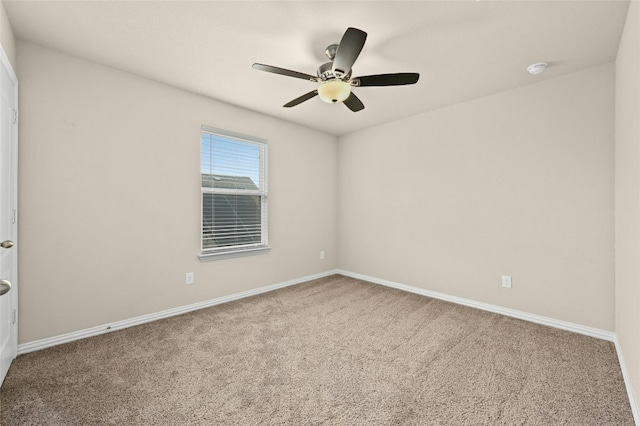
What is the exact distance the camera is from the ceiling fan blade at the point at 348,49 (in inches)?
64.2

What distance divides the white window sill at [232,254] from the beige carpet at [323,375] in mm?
657

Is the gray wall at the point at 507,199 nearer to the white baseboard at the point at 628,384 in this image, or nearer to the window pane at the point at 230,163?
the white baseboard at the point at 628,384

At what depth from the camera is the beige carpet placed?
1.55 m

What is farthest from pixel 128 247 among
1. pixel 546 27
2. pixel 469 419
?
pixel 546 27

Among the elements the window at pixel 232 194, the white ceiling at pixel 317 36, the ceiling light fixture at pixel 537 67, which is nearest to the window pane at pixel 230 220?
the window at pixel 232 194

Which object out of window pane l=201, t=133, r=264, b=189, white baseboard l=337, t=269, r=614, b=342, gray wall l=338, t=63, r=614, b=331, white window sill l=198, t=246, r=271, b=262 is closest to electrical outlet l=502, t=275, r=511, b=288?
gray wall l=338, t=63, r=614, b=331

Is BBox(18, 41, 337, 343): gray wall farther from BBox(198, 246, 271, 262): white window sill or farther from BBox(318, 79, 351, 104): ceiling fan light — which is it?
BBox(318, 79, 351, 104): ceiling fan light

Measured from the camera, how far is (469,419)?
59.6 inches

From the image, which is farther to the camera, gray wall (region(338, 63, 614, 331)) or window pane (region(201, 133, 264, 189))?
window pane (region(201, 133, 264, 189))

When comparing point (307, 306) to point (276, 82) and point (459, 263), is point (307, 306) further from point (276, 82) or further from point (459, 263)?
point (276, 82)

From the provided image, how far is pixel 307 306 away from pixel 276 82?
2.44 meters

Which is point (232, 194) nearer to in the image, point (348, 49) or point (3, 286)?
point (348, 49)

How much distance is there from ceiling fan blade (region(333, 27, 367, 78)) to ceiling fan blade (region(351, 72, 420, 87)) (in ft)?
0.55

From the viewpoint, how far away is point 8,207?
196cm
